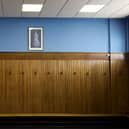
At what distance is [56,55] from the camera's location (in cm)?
1105

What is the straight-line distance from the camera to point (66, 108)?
10984 millimetres

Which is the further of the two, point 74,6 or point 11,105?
point 11,105

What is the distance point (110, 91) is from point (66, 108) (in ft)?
4.93

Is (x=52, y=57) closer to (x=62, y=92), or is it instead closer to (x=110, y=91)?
(x=62, y=92)

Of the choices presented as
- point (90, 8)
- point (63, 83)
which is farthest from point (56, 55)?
point (90, 8)

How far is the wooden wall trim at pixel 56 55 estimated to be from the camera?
10906 millimetres

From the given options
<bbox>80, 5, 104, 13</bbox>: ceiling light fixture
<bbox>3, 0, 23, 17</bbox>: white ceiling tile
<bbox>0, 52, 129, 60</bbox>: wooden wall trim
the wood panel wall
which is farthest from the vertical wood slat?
<bbox>3, 0, 23, 17</bbox>: white ceiling tile

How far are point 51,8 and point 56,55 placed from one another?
1.95 m

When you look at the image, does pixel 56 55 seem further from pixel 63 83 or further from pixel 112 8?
pixel 112 8

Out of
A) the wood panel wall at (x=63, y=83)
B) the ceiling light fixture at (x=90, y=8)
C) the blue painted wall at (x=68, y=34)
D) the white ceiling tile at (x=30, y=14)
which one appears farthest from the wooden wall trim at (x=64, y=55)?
the ceiling light fixture at (x=90, y=8)

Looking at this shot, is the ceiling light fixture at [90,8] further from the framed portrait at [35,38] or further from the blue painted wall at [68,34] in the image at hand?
the framed portrait at [35,38]

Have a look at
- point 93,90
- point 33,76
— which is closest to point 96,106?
point 93,90

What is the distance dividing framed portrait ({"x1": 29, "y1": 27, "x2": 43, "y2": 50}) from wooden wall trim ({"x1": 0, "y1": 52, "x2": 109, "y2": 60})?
22 cm

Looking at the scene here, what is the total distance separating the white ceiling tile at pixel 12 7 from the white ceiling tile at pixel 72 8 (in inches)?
48.6
